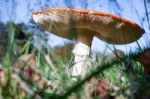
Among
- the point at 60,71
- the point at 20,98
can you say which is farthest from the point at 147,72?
the point at 20,98

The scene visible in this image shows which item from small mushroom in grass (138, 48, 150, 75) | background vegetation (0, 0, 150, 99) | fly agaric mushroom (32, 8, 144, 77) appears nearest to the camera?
background vegetation (0, 0, 150, 99)

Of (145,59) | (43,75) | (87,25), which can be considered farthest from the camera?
(87,25)

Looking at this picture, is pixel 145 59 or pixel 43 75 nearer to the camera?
pixel 43 75

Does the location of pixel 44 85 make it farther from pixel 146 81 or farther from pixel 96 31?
pixel 96 31

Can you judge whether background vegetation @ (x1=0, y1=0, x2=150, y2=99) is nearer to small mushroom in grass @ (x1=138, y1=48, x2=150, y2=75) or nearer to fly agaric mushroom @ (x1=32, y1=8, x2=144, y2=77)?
small mushroom in grass @ (x1=138, y1=48, x2=150, y2=75)

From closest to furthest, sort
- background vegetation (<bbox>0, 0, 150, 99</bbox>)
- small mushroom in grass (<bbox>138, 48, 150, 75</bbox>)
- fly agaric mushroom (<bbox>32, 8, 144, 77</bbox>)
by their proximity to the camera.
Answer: background vegetation (<bbox>0, 0, 150, 99</bbox>)
small mushroom in grass (<bbox>138, 48, 150, 75</bbox>)
fly agaric mushroom (<bbox>32, 8, 144, 77</bbox>)

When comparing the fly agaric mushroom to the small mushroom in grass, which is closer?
the small mushroom in grass

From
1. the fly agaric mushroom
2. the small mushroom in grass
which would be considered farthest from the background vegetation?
the fly agaric mushroom

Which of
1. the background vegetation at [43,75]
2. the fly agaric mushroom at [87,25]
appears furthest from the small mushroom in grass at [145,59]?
the fly agaric mushroom at [87,25]

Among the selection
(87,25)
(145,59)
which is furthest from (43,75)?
(87,25)

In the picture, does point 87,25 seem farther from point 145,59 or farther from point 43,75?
point 43,75

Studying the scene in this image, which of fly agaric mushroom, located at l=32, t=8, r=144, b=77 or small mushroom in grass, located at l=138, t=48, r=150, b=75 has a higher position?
small mushroom in grass, located at l=138, t=48, r=150, b=75
